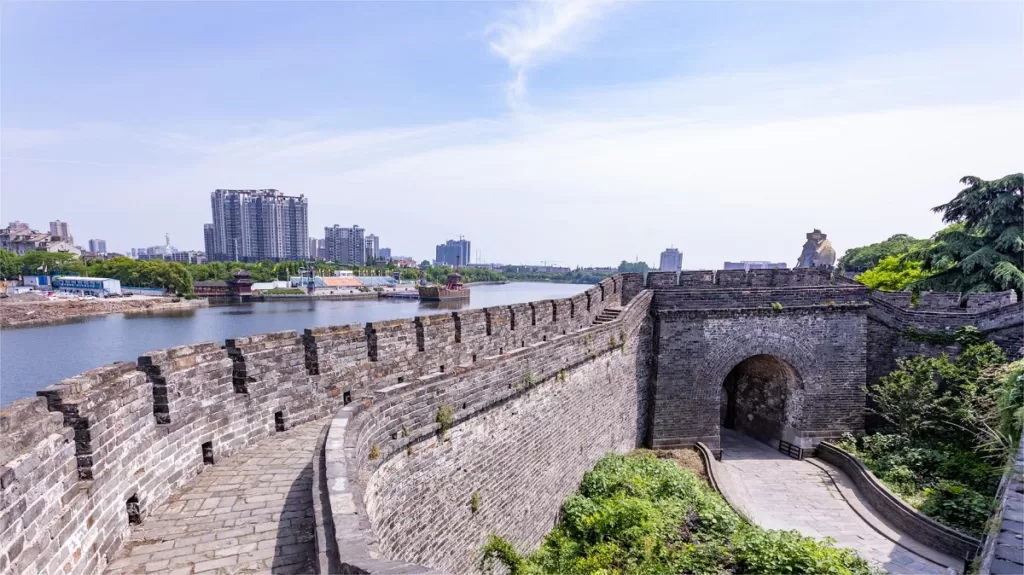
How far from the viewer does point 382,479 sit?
469 cm

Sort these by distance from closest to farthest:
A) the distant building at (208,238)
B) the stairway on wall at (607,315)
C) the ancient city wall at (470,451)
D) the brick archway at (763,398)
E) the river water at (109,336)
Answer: the ancient city wall at (470,451), the stairway on wall at (607,315), the brick archway at (763,398), the river water at (109,336), the distant building at (208,238)

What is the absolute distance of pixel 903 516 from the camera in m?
9.47

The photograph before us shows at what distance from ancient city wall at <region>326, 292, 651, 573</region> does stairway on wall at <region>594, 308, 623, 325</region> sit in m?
0.79

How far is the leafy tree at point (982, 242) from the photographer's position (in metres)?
15.1

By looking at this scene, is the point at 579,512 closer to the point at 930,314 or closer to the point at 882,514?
the point at 882,514

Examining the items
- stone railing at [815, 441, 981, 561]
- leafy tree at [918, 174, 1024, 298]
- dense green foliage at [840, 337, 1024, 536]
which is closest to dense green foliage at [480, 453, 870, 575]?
stone railing at [815, 441, 981, 561]

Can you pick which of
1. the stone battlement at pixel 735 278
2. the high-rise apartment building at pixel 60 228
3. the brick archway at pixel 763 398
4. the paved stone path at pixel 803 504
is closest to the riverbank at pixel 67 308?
the stone battlement at pixel 735 278

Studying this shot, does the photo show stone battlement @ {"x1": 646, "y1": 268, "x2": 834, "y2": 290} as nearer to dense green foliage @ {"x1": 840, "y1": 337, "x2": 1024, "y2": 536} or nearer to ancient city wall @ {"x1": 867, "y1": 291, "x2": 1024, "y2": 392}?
ancient city wall @ {"x1": 867, "y1": 291, "x2": 1024, "y2": 392}

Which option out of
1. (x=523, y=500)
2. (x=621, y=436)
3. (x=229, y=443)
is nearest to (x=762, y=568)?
(x=523, y=500)

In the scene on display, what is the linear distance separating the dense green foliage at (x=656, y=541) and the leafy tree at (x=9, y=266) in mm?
83880

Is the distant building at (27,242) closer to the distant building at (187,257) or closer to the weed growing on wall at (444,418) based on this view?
the distant building at (187,257)

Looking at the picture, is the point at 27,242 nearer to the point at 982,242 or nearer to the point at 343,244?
the point at 343,244

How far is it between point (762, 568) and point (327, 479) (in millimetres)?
6541

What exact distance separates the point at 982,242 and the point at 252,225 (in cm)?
15527
